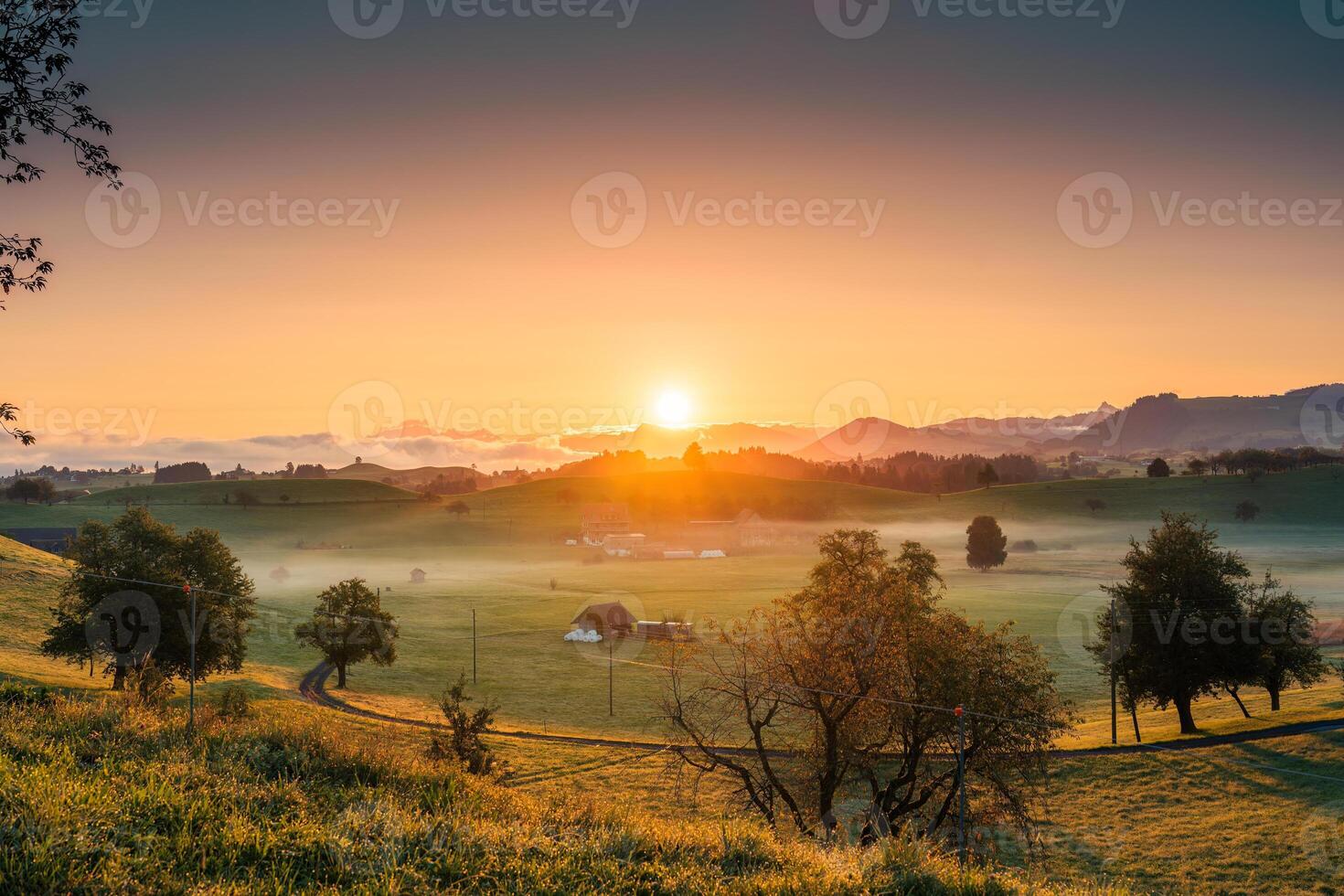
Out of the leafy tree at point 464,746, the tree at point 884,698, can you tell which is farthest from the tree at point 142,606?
the tree at point 884,698

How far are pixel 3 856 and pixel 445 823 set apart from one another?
4916mm

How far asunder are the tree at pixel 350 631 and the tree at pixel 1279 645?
59307 millimetres

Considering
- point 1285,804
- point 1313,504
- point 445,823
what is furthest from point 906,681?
point 1313,504

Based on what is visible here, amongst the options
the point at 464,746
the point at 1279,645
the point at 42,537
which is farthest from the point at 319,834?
the point at 42,537

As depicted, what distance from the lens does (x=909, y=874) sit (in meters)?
10.5

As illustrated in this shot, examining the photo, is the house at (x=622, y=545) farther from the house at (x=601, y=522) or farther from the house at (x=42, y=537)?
the house at (x=42, y=537)

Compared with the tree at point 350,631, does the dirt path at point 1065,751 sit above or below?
below

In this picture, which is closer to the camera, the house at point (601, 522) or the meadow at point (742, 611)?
the meadow at point (742, 611)

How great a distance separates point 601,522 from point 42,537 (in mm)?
109426

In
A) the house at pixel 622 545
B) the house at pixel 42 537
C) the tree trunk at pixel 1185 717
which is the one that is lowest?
the house at pixel 622 545

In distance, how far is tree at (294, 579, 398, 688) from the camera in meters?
60.1

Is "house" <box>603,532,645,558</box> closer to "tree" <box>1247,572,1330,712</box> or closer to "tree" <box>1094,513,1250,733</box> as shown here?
"tree" <box>1094,513,1250,733</box>

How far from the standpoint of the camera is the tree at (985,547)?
140 metres

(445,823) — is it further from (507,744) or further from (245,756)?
(507,744)
